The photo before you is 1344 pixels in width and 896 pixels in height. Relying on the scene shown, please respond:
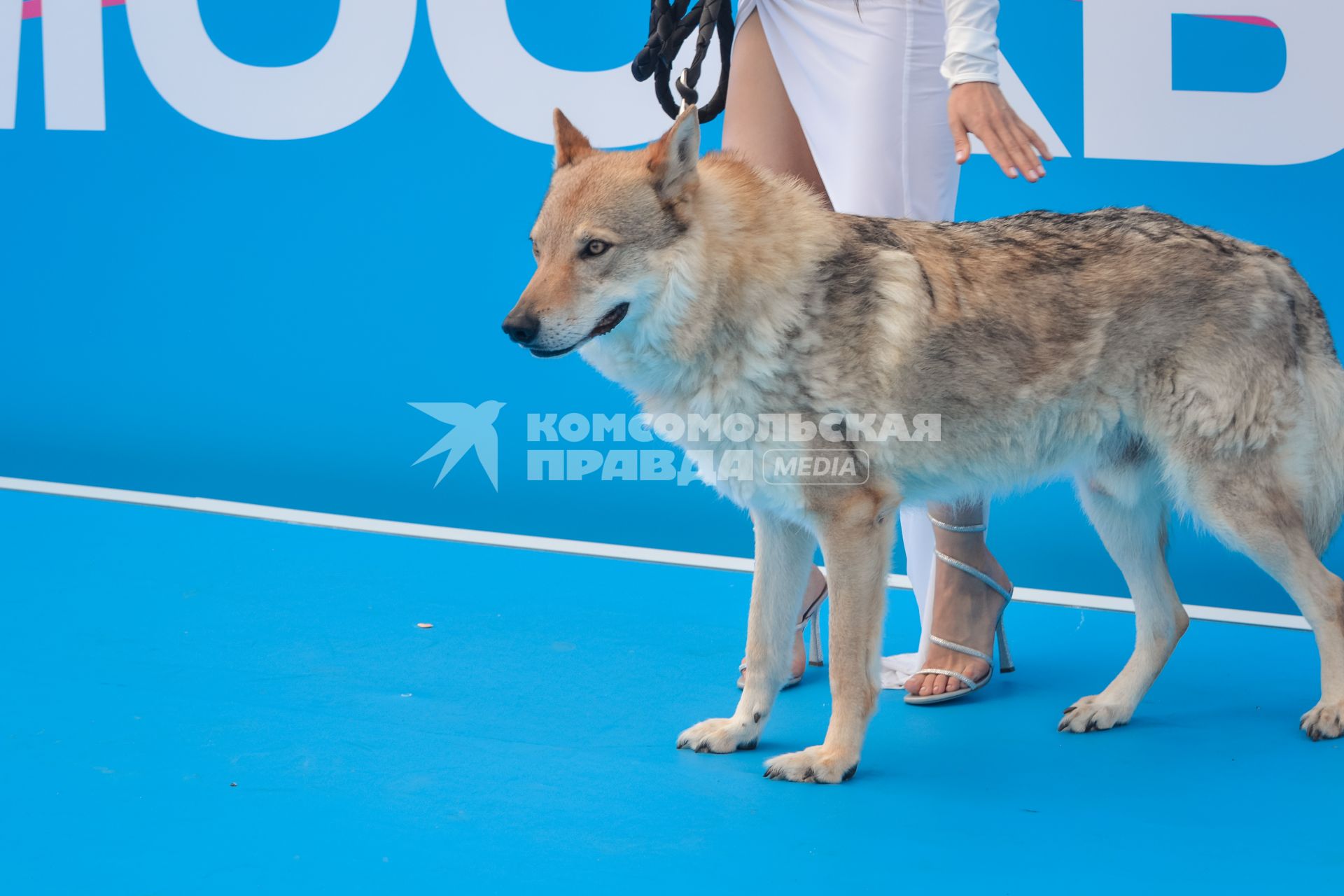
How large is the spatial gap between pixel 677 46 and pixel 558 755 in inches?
63.6

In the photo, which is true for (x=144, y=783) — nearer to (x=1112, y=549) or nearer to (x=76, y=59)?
(x=1112, y=549)

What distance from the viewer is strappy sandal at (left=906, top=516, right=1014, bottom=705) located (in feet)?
9.62

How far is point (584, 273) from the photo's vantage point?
2330mm

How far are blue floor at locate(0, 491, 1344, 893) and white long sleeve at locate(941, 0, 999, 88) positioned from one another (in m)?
1.40

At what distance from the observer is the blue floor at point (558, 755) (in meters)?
2.09

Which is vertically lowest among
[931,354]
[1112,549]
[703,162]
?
[1112,549]

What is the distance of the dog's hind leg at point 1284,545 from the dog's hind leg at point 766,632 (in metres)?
0.85

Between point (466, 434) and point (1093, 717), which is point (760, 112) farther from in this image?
point (466, 434)

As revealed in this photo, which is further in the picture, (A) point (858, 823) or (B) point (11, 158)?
(B) point (11, 158)

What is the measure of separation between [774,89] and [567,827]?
1.80m

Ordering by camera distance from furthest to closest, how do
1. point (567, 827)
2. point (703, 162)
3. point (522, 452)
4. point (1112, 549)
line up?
1. point (522, 452)
2. point (1112, 549)
3. point (703, 162)
4. point (567, 827)

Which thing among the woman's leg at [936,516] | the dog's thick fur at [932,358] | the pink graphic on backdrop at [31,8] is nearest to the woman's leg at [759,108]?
the woman's leg at [936,516]

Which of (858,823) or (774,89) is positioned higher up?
(774,89)

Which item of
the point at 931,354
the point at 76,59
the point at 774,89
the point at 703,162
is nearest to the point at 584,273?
the point at 703,162
